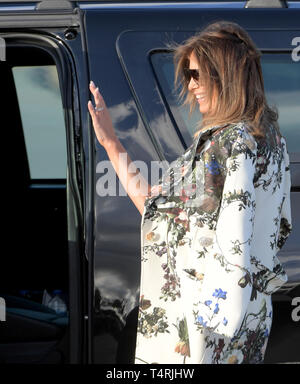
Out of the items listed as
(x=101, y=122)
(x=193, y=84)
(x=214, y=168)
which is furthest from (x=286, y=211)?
(x=101, y=122)

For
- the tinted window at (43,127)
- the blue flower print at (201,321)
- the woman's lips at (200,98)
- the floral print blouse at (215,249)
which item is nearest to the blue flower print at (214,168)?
the floral print blouse at (215,249)

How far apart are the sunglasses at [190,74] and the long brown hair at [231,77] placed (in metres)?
0.05

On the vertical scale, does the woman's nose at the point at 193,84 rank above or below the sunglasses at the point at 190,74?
below

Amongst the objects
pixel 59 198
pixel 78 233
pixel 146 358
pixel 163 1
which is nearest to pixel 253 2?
pixel 163 1

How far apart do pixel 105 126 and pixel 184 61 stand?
0.28 meters

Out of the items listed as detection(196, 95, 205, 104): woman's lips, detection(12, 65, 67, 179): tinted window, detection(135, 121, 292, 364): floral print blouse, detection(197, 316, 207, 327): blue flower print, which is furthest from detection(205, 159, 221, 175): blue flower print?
detection(12, 65, 67, 179): tinted window

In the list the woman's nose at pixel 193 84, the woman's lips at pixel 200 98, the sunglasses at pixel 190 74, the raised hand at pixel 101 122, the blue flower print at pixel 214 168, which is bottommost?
the blue flower print at pixel 214 168

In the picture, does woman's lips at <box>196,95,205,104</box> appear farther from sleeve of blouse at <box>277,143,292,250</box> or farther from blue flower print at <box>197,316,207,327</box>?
blue flower print at <box>197,316,207,327</box>

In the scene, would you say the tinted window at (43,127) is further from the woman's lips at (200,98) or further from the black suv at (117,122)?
the woman's lips at (200,98)

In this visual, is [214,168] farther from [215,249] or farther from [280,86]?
[280,86]

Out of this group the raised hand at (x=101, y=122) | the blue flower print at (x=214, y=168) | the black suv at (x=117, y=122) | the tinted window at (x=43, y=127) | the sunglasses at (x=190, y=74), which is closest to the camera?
the blue flower print at (x=214, y=168)

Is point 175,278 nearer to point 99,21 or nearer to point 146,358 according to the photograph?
point 146,358

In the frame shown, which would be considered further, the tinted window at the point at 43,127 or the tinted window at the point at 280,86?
the tinted window at the point at 43,127

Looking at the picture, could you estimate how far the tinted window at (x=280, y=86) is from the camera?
204cm
